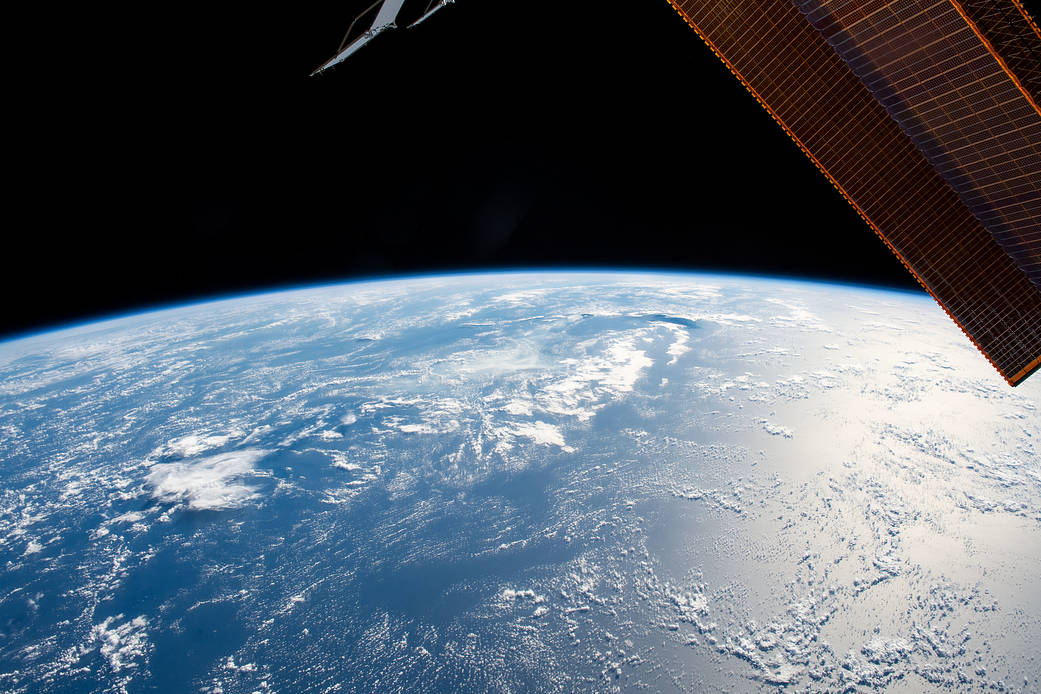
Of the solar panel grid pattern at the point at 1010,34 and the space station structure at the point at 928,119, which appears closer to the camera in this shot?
the solar panel grid pattern at the point at 1010,34

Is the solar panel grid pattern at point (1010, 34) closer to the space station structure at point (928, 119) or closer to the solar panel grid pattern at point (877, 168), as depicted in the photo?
the space station structure at point (928, 119)

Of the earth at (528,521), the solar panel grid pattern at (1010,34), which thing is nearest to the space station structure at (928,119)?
the solar panel grid pattern at (1010,34)

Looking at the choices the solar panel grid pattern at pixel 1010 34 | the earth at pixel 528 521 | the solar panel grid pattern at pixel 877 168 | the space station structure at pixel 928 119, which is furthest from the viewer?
the earth at pixel 528 521

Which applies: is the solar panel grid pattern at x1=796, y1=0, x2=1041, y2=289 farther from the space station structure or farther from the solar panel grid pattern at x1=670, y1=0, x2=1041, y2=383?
the solar panel grid pattern at x1=670, y1=0, x2=1041, y2=383

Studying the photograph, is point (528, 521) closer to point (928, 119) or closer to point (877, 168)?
point (877, 168)

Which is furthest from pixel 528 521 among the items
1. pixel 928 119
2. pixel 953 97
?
pixel 953 97
